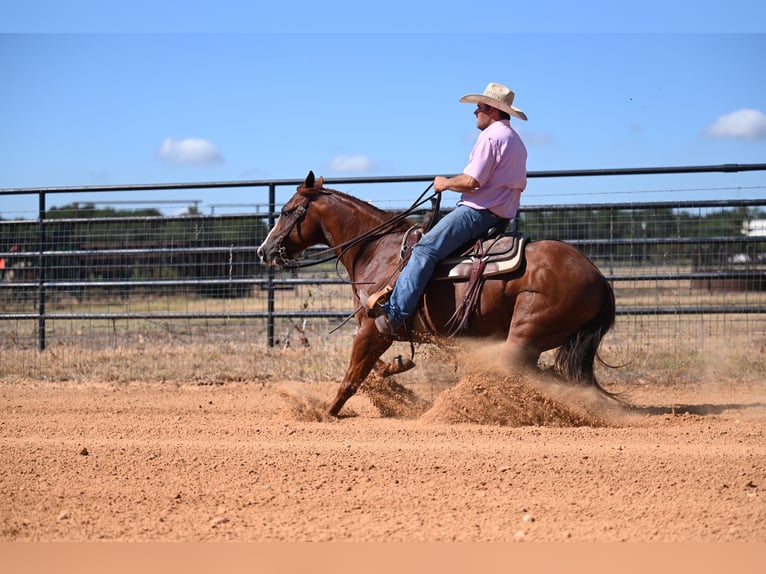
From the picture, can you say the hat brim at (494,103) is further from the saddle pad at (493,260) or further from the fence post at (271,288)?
the fence post at (271,288)

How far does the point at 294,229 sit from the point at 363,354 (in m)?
1.43

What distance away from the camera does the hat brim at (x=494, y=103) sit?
6391mm

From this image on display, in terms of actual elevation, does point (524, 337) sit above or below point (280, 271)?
below

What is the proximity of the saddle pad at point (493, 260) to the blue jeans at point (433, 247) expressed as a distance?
11 cm

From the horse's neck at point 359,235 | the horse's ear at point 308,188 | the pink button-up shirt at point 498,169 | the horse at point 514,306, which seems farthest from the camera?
the horse's ear at point 308,188

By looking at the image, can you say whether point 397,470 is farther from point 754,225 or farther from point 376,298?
point 754,225

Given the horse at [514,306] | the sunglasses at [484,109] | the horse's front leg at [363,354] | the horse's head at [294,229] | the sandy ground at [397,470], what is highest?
the sunglasses at [484,109]

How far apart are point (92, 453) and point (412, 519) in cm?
233

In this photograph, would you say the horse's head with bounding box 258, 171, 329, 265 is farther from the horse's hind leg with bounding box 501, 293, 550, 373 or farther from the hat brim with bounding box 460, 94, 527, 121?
the horse's hind leg with bounding box 501, 293, 550, 373

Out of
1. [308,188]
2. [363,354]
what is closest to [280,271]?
[308,188]

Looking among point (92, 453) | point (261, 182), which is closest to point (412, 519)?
point (92, 453)

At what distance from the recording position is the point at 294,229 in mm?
7484

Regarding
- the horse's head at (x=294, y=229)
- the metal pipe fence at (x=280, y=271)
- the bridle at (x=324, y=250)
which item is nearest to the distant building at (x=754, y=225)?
the metal pipe fence at (x=280, y=271)

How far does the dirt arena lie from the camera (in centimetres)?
391
